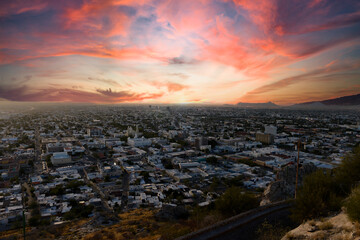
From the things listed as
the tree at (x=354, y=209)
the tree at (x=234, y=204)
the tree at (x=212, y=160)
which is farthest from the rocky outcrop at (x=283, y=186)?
the tree at (x=212, y=160)

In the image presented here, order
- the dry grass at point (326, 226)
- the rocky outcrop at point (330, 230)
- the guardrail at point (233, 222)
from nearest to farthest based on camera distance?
the rocky outcrop at point (330, 230), the dry grass at point (326, 226), the guardrail at point (233, 222)

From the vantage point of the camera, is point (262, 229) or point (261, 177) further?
point (261, 177)

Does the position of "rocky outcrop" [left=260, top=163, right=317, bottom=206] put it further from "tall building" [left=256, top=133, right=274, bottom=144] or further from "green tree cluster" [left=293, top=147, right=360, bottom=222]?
"tall building" [left=256, top=133, right=274, bottom=144]

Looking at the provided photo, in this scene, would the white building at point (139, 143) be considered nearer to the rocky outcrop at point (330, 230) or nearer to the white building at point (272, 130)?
the white building at point (272, 130)

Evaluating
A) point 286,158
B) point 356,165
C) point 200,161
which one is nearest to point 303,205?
point 356,165

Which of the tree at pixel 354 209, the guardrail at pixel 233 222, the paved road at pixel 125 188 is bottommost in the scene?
the paved road at pixel 125 188

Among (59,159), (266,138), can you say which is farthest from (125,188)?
(266,138)

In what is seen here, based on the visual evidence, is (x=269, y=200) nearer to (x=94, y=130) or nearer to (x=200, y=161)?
(x=200, y=161)
